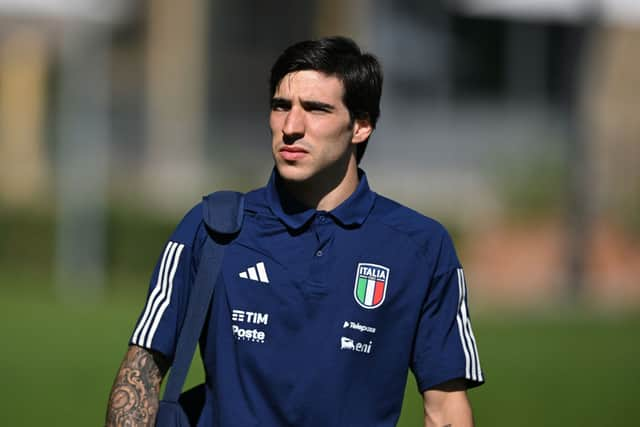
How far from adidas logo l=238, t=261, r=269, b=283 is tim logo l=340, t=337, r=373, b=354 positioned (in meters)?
0.32

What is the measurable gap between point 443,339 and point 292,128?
2.87 feet

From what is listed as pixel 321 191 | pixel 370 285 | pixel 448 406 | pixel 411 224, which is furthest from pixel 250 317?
pixel 448 406

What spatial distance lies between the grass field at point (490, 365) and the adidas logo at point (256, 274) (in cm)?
702

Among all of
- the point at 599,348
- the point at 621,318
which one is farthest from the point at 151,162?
the point at 599,348

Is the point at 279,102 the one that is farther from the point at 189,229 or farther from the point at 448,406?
the point at 448,406

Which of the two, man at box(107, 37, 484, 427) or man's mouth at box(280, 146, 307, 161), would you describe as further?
man's mouth at box(280, 146, 307, 161)

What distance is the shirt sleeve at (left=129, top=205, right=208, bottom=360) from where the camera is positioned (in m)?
4.38

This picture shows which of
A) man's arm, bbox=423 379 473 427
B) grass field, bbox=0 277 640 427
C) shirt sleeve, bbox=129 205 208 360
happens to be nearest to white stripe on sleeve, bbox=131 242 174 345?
shirt sleeve, bbox=129 205 208 360

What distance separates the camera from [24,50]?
3547 centimetres

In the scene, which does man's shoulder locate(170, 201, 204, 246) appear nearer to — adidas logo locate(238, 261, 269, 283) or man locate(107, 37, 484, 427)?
man locate(107, 37, 484, 427)

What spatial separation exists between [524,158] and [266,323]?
23290 millimetres

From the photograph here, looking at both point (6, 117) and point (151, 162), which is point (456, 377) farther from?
point (6, 117)

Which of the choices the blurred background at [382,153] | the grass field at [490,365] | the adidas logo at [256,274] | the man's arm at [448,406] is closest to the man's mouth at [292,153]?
the adidas logo at [256,274]

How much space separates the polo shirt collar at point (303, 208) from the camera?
454 centimetres
